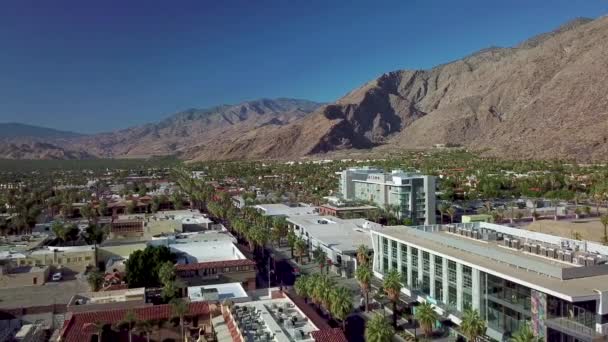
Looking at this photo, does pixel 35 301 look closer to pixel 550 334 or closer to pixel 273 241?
pixel 273 241

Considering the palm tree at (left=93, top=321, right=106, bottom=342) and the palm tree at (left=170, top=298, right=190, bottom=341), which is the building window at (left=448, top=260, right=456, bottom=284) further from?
the palm tree at (left=93, top=321, right=106, bottom=342)

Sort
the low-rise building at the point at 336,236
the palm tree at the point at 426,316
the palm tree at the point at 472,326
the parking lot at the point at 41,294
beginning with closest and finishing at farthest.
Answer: the palm tree at the point at 472,326 < the palm tree at the point at 426,316 < the parking lot at the point at 41,294 < the low-rise building at the point at 336,236

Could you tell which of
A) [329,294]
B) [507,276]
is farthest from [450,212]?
[507,276]

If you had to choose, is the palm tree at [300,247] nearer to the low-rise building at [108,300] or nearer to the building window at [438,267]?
the low-rise building at [108,300]

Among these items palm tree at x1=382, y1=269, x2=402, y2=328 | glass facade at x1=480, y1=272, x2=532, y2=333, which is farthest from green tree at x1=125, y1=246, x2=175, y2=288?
glass facade at x1=480, y1=272, x2=532, y2=333

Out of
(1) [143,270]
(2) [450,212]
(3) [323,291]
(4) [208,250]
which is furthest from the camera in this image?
(2) [450,212]

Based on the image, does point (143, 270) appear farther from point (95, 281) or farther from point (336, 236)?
point (336, 236)

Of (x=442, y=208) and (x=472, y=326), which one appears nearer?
(x=472, y=326)

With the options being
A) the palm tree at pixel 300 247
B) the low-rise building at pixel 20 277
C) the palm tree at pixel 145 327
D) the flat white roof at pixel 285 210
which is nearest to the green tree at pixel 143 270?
the low-rise building at pixel 20 277
